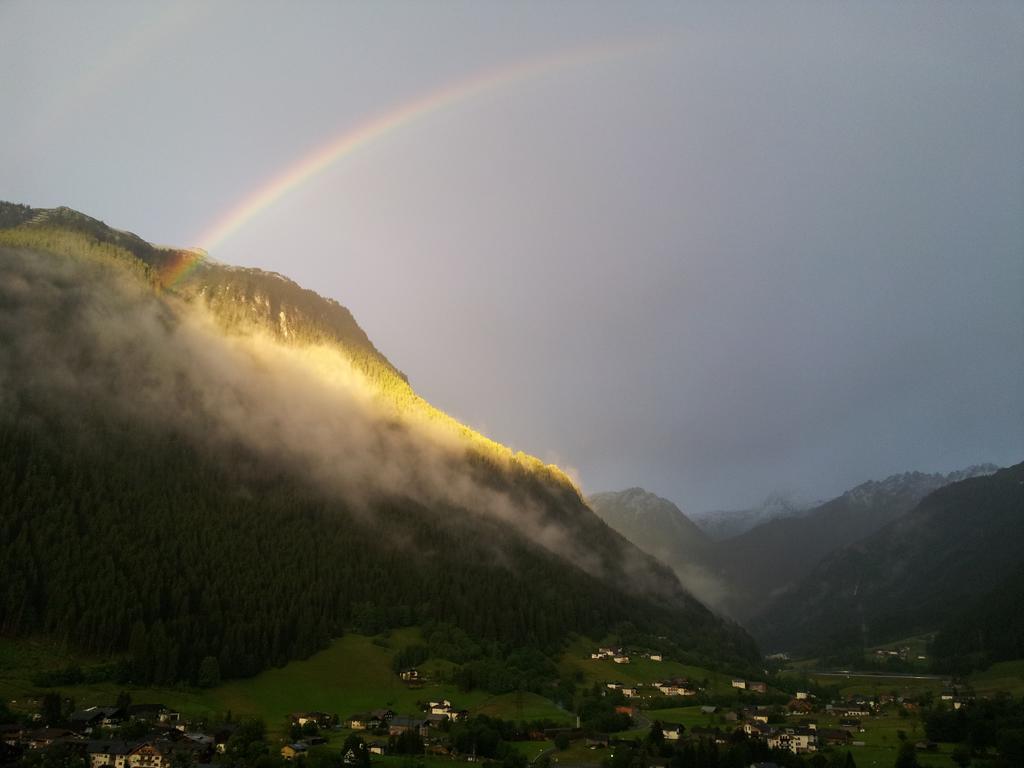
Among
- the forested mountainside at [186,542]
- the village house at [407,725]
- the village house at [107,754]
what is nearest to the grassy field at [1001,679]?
the forested mountainside at [186,542]

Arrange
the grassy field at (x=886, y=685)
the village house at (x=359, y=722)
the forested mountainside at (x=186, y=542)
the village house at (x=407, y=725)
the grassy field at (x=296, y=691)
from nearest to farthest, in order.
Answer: the village house at (x=407, y=725) → the grassy field at (x=296, y=691) → the village house at (x=359, y=722) → the forested mountainside at (x=186, y=542) → the grassy field at (x=886, y=685)

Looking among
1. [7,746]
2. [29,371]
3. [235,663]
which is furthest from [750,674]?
[29,371]

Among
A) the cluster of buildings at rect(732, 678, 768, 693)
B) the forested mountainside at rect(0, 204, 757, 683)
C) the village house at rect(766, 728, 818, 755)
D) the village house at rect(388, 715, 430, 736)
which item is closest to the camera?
the village house at rect(388, 715, 430, 736)

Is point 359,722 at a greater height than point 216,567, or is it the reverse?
point 216,567

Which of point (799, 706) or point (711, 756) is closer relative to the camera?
point (711, 756)

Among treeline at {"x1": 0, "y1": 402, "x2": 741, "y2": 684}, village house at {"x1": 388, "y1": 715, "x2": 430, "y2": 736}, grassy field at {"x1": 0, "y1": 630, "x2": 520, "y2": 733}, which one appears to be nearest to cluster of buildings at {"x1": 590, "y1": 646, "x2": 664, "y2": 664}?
treeline at {"x1": 0, "y1": 402, "x2": 741, "y2": 684}

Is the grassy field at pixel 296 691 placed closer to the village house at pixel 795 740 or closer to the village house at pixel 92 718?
the village house at pixel 92 718

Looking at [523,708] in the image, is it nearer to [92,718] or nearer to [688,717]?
[688,717]

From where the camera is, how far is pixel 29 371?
164000mm

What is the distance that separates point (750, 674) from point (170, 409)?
15020 centimetres

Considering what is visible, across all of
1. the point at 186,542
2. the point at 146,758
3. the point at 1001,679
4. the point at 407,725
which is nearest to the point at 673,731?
the point at 407,725

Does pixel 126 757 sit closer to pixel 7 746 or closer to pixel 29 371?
pixel 7 746

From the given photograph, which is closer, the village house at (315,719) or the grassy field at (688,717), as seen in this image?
the village house at (315,719)

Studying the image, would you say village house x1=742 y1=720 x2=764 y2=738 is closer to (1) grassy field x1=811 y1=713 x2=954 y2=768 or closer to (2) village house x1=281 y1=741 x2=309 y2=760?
(1) grassy field x1=811 y1=713 x2=954 y2=768
